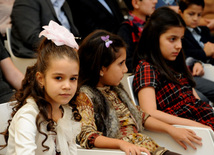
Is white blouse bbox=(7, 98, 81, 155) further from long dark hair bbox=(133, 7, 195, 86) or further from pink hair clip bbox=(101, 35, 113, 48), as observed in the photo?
long dark hair bbox=(133, 7, 195, 86)

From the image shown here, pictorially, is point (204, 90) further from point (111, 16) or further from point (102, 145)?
point (102, 145)

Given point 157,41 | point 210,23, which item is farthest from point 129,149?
point 210,23

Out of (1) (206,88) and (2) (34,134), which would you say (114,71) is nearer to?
(2) (34,134)

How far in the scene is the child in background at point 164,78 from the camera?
6.46 feet

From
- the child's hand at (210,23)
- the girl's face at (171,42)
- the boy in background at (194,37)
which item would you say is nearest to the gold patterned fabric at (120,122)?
the girl's face at (171,42)

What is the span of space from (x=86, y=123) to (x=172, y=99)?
0.75m

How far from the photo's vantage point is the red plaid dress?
202 cm

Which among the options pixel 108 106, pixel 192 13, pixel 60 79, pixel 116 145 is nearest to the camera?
pixel 60 79

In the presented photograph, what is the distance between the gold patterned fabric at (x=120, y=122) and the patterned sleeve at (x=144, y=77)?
0.66ft

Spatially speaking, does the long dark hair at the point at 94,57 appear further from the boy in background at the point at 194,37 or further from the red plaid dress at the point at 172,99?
the boy in background at the point at 194,37

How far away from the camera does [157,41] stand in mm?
2129

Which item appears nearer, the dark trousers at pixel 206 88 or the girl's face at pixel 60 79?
the girl's face at pixel 60 79

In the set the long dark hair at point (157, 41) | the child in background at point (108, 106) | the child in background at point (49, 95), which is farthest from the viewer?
the long dark hair at point (157, 41)

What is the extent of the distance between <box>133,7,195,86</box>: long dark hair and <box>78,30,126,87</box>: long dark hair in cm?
48
